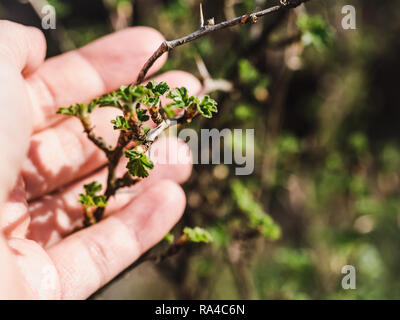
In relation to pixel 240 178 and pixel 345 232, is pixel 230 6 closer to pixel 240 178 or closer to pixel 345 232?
pixel 240 178

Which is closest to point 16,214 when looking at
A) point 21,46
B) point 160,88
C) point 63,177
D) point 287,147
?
point 63,177

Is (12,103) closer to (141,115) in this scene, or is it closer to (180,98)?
(141,115)

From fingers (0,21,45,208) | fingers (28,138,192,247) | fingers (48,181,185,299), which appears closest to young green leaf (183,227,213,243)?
fingers (48,181,185,299)


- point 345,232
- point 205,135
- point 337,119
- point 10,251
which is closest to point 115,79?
point 205,135

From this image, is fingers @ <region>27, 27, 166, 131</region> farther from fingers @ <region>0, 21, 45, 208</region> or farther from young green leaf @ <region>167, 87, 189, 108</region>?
young green leaf @ <region>167, 87, 189, 108</region>

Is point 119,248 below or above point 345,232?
above
